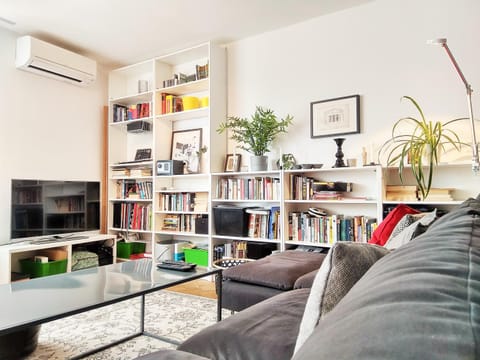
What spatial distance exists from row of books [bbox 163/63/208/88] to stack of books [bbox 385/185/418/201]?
2.36 meters

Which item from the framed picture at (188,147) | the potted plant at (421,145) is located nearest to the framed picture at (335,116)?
the potted plant at (421,145)

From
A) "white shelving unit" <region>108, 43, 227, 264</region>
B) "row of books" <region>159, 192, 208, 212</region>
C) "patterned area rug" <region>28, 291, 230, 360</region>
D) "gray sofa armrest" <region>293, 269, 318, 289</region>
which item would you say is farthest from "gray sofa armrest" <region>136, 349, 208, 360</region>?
"row of books" <region>159, 192, 208, 212</region>

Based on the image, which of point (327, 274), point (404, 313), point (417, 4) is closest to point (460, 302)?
point (404, 313)

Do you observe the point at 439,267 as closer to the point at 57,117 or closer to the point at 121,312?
the point at 121,312

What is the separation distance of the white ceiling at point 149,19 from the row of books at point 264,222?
196cm

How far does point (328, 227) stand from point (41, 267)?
2.88 metres

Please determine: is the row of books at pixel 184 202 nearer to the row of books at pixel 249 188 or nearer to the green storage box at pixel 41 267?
the row of books at pixel 249 188

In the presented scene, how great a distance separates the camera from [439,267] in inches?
16.1

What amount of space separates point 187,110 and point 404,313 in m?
4.05

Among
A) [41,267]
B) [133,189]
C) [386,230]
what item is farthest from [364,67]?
[41,267]

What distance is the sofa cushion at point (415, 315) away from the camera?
29 cm

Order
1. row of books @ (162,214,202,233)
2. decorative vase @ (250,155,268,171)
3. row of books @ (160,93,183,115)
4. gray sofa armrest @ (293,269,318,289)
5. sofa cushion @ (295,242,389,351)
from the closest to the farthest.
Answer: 1. sofa cushion @ (295,242,389,351)
2. gray sofa armrest @ (293,269,318,289)
3. decorative vase @ (250,155,268,171)
4. row of books @ (162,214,202,233)
5. row of books @ (160,93,183,115)

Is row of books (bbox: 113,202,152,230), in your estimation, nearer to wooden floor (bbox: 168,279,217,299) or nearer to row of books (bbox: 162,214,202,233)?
row of books (bbox: 162,214,202,233)

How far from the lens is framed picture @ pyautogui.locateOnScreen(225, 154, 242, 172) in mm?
3996
